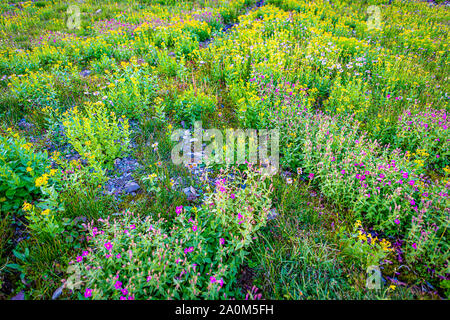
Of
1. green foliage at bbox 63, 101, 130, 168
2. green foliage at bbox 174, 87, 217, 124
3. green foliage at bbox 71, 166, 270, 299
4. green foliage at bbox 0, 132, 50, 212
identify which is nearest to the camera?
green foliage at bbox 71, 166, 270, 299

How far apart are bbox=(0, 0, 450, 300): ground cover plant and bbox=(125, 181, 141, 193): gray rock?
0.9 inches

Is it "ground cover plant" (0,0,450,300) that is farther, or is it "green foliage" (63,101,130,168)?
"green foliage" (63,101,130,168)

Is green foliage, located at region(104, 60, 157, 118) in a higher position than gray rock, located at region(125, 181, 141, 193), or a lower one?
higher

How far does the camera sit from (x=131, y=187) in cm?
422

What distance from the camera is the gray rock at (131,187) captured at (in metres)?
4.19

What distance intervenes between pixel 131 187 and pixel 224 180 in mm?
1722

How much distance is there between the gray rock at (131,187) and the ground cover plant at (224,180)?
0.07 feet

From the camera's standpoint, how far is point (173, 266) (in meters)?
2.88

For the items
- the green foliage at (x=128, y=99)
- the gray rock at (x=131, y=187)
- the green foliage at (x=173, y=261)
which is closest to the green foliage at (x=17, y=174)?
the gray rock at (x=131, y=187)

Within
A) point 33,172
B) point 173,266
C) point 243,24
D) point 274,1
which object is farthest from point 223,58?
point 274,1

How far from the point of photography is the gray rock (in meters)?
4.19

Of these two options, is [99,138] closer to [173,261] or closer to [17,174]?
[17,174]

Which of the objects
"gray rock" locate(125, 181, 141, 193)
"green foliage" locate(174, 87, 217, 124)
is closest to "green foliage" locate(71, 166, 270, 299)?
"gray rock" locate(125, 181, 141, 193)

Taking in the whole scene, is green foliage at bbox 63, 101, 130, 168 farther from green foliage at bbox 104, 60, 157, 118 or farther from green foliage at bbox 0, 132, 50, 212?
green foliage at bbox 104, 60, 157, 118
